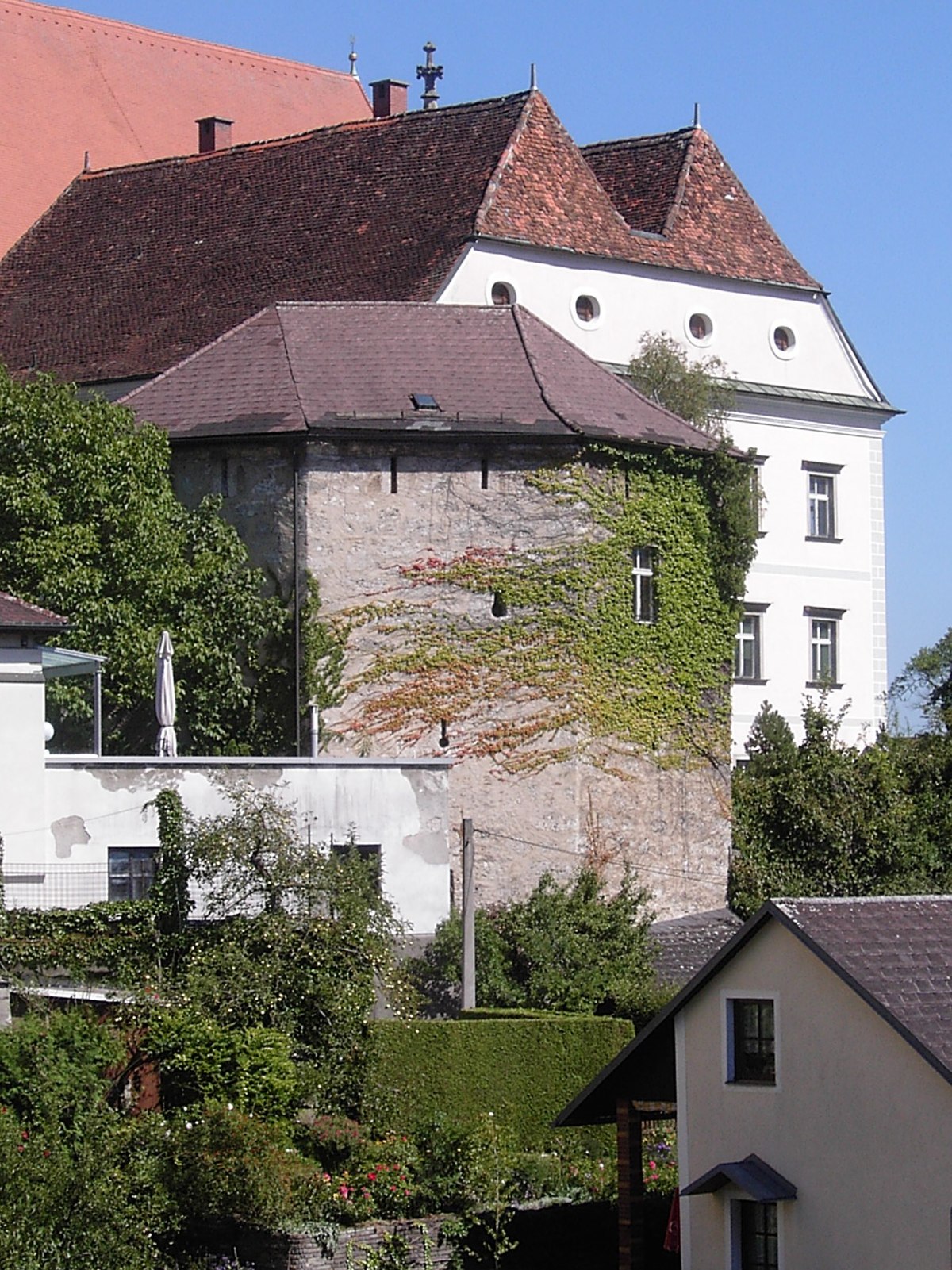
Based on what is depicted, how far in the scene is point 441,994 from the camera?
34.2 metres

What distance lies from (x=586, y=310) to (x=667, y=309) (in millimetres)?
2172

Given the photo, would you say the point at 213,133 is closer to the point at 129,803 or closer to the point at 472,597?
the point at 472,597

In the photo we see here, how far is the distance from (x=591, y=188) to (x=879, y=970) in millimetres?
27028

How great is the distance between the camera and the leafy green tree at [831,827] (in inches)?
1608

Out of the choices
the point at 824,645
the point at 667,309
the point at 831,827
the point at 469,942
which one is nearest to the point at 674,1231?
the point at 469,942

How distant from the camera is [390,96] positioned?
172 ft

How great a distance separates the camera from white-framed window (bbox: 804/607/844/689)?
Result: 49.9 metres

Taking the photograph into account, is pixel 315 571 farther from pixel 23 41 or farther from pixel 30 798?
pixel 23 41

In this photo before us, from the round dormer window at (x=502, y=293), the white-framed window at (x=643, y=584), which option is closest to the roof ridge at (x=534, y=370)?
the white-framed window at (x=643, y=584)

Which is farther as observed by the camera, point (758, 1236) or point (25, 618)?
point (25, 618)

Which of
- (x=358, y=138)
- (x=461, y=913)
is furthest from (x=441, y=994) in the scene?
(x=358, y=138)

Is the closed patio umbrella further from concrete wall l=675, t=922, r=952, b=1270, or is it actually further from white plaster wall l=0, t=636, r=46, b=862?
concrete wall l=675, t=922, r=952, b=1270

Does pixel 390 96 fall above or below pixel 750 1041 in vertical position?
above

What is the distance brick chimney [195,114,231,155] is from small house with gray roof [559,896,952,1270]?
105ft
